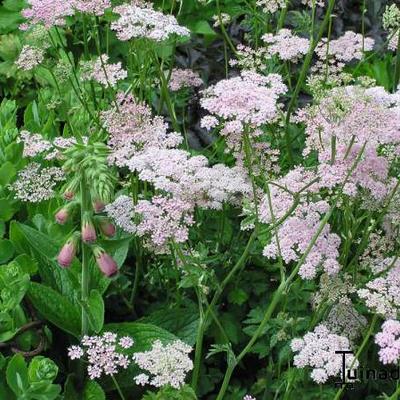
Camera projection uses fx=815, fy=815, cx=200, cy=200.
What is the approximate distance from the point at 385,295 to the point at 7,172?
1531mm

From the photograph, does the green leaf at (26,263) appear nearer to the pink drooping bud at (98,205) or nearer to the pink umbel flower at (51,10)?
the pink drooping bud at (98,205)

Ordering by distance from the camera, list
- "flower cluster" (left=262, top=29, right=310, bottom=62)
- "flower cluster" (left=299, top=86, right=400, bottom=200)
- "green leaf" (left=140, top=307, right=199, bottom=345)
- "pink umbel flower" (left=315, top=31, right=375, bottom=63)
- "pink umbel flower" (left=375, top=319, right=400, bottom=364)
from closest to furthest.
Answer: "pink umbel flower" (left=375, top=319, right=400, bottom=364) < "flower cluster" (left=299, top=86, right=400, bottom=200) < "green leaf" (left=140, top=307, right=199, bottom=345) < "flower cluster" (left=262, top=29, right=310, bottom=62) < "pink umbel flower" (left=315, top=31, right=375, bottom=63)

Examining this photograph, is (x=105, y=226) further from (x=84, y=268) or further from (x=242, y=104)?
(x=242, y=104)

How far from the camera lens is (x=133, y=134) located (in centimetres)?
264

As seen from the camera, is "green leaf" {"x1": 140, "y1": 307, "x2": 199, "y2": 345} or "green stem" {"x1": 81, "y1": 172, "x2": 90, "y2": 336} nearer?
"green stem" {"x1": 81, "y1": 172, "x2": 90, "y2": 336}

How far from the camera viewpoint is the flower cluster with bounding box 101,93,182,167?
8.55 feet

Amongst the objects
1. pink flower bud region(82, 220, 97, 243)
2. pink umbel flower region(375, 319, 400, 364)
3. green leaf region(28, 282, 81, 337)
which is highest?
pink flower bud region(82, 220, 97, 243)

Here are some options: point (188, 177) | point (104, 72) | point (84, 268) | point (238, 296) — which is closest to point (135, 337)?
point (84, 268)

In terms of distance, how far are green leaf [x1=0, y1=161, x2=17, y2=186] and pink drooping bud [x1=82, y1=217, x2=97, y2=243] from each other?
0.95 m

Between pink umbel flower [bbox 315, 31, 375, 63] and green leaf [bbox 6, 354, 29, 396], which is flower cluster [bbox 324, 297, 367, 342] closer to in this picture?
green leaf [bbox 6, 354, 29, 396]

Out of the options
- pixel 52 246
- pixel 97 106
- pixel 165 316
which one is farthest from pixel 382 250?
pixel 97 106

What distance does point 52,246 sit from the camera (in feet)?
8.90

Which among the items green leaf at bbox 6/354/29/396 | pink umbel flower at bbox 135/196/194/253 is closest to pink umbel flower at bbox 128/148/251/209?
pink umbel flower at bbox 135/196/194/253

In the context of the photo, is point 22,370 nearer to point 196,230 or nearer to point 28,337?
point 28,337
